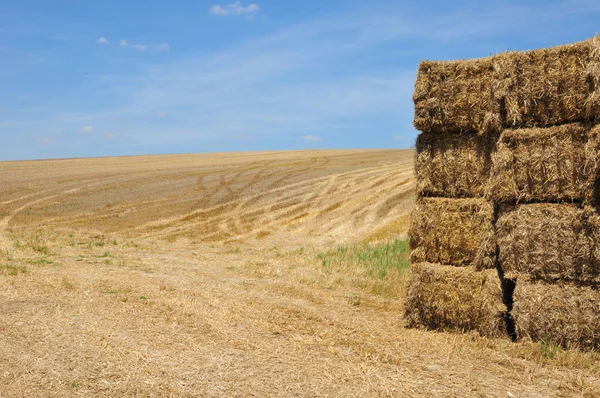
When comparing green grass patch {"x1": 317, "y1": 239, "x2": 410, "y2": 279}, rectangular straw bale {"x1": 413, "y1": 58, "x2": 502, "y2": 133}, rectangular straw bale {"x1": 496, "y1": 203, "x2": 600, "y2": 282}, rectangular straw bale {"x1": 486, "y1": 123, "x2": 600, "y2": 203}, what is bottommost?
green grass patch {"x1": 317, "y1": 239, "x2": 410, "y2": 279}

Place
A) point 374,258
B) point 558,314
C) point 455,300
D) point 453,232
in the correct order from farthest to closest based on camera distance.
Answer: point 374,258
point 453,232
point 455,300
point 558,314

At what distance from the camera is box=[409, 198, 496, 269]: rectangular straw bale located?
822 cm

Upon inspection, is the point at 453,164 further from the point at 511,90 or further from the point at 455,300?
the point at 455,300

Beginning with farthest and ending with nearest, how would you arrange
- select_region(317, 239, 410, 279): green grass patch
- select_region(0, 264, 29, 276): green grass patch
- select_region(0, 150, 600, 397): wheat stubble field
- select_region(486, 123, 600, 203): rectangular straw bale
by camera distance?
select_region(317, 239, 410, 279): green grass patch
select_region(0, 264, 29, 276): green grass patch
select_region(486, 123, 600, 203): rectangular straw bale
select_region(0, 150, 600, 397): wheat stubble field

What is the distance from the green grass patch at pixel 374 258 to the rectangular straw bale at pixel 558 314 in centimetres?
444

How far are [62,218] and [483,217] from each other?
21.0 meters

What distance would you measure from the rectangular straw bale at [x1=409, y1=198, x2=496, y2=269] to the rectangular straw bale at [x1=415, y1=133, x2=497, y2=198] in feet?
0.59

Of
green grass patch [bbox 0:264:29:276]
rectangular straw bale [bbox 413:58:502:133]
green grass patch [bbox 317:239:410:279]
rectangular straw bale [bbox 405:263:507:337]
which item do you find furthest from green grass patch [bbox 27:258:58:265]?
rectangular straw bale [bbox 413:58:502:133]

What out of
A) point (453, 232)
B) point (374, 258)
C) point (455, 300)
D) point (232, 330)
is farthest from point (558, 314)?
point (374, 258)

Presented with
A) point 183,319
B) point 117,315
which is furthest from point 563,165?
point 117,315

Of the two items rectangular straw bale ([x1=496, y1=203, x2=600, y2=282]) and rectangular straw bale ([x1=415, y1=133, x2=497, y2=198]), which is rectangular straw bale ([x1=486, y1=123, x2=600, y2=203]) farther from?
rectangular straw bale ([x1=415, y1=133, x2=497, y2=198])

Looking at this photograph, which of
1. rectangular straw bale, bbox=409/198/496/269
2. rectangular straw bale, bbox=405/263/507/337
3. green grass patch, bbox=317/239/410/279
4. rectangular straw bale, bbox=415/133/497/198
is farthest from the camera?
green grass patch, bbox=317/239/410/279

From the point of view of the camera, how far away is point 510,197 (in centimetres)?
793

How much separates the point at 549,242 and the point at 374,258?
21.2ft
